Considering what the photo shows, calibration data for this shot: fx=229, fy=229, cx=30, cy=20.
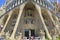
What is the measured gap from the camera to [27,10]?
35.6 metres

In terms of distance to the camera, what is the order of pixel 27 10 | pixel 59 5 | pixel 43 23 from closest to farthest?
pixel 43 23
pixel 27 10
pixel 59 5

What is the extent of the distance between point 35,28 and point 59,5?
14401 millimetres

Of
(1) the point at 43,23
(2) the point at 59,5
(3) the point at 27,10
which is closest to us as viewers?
(1) the point at 43,23

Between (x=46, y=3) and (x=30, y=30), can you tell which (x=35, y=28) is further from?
(x=46, y=3)

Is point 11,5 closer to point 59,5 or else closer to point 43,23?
point 43,23

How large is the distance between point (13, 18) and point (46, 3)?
5.71 metres

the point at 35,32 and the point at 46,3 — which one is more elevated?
the point at 46,3

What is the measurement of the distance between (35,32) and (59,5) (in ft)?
47.9

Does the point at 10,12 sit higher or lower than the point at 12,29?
higher

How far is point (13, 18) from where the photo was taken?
117ft

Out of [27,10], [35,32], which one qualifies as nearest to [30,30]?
[35,32]

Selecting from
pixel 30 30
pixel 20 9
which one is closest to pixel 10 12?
pixel 20 9

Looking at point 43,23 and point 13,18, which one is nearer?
point 43,23

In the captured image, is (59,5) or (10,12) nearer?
(10,12)
